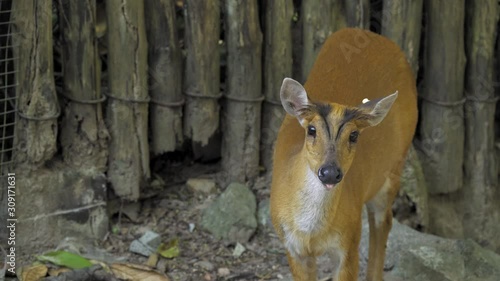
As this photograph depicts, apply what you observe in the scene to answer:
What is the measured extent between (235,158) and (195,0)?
4.09ft

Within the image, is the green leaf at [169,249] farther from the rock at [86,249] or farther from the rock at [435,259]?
the rock at [435,259]

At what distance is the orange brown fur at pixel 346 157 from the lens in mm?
5070

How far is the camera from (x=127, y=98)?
259 inches

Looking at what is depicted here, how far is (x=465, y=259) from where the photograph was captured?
6.57 meters

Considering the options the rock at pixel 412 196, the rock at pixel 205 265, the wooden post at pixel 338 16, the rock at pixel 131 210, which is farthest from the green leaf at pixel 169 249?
the wooden post at pixel 338 16

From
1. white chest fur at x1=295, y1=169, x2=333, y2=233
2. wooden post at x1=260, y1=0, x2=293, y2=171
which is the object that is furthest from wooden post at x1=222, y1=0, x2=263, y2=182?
white chest fur at x1=295, y1=169, x2=333, y2=233

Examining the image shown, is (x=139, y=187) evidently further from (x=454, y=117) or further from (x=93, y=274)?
(x=454, y=117)

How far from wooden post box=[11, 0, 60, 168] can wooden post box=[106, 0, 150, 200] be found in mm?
425

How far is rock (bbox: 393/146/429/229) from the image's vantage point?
7.20 m

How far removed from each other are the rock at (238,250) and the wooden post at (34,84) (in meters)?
1.43

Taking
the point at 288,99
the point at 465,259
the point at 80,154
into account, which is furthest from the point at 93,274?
the point at 465,259

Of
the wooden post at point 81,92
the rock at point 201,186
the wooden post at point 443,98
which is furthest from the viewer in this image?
the rock at point 201,186

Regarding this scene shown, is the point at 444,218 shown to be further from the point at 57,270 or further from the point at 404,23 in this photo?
the point at 57,270

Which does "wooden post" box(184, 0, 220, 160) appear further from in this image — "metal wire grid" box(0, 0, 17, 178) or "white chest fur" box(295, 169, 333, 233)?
"white chest fur" box(295, 169, 333, 233)
